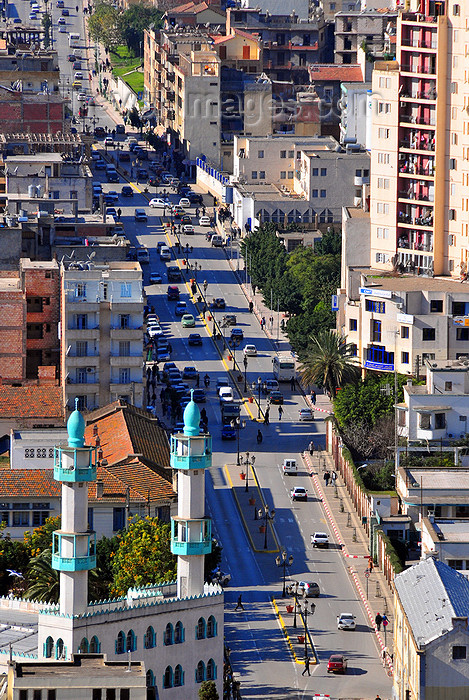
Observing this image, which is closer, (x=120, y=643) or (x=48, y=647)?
(x=48, y=647)

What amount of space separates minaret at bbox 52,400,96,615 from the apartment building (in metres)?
65.6

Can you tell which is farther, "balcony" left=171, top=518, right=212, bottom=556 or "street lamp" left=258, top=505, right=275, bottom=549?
"street lamp" left=258, top=505, right=275, bottom=549

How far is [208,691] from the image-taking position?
121000mm

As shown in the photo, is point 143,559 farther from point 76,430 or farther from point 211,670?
point 76,430

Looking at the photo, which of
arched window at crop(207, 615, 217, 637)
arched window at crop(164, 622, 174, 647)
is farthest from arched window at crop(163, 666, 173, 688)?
arched window at crop(207, 615, 217, 637)

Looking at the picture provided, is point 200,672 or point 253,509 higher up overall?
point 200,672

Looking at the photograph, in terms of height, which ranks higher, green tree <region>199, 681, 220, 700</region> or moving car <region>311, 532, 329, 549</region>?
green tree <region>199, 681, 220, 700</region>

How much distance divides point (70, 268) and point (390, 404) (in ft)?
93.1

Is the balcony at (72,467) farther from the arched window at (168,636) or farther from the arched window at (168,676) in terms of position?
the arched window at (168,676)

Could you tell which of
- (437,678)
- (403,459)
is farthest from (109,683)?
(403,459)

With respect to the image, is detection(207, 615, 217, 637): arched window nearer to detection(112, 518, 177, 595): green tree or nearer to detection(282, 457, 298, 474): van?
detection(112, 518, 177, 595): green tree

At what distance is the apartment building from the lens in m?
188

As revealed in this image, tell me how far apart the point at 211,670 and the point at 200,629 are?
101 inches

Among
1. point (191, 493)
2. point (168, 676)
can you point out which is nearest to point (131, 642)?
point (168, 676)
